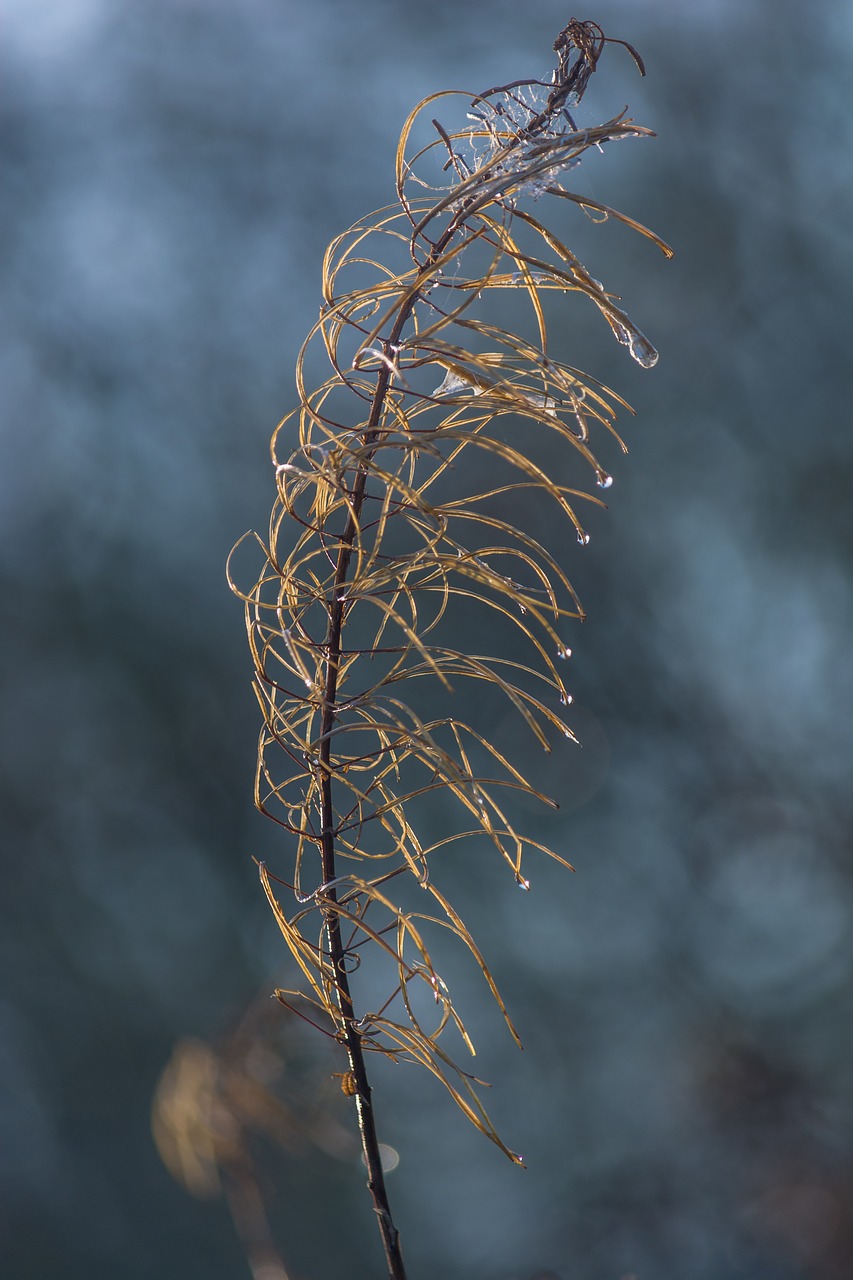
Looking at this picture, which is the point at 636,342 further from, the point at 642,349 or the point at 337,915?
the point at 337,915

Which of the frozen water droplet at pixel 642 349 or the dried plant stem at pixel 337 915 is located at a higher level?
the frozen water droplet at pixel 642 349

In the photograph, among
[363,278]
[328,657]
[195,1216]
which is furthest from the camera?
[363,278]

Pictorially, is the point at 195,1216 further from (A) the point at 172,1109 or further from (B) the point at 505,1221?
(A) the point at 172,1109

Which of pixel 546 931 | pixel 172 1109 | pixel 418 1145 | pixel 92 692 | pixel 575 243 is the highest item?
pixel 575 243

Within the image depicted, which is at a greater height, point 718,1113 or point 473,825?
point 473,825

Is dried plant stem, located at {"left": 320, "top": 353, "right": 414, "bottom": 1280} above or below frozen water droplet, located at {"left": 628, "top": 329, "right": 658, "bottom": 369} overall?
below

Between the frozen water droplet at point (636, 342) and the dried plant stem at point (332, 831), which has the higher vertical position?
the frozen water droplet at point (636, 342)

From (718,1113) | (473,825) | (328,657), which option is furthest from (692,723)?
(328,657)

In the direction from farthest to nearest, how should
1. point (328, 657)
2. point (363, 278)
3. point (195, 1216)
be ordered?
point (363, 278)
point (195, 1216)
point (328, 657)

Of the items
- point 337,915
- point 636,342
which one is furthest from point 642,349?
point 337,915

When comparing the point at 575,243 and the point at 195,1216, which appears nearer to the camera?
the point at 195,1216
